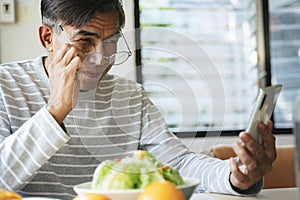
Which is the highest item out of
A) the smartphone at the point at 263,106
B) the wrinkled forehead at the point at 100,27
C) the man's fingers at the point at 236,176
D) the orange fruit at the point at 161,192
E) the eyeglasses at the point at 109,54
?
the wrinkled forehead at the point at 100,27

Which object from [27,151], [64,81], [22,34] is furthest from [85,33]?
[22,34]

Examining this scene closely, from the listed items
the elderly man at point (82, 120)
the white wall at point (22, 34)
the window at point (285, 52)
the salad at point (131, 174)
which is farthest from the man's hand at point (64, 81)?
the window at point (285, 52)

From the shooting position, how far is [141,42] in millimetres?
859

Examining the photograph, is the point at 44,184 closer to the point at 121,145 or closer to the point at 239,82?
the point at 121,145

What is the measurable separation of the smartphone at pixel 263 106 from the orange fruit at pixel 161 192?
0.68ft

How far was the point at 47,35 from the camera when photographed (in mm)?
1219

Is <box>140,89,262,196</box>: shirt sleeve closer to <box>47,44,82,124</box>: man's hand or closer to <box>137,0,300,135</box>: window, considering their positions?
<box>47,44,82,124</box>: man's hand

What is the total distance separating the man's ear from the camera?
120 cm

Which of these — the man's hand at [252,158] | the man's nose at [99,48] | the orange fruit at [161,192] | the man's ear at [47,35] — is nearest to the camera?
the orange fruit at [161,192]

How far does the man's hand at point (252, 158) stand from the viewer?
822 millimetres

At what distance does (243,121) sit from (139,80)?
2.26 m

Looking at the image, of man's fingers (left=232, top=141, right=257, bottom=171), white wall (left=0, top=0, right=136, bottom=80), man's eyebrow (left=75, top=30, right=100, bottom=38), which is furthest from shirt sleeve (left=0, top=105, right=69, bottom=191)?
white wall (left=0, top=0, right=136, bottom=80)

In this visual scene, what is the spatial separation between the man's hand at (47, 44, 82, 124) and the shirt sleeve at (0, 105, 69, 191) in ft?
0.12

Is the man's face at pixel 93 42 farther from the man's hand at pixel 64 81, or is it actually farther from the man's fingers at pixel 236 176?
the man's fingers at pixel 236 176
